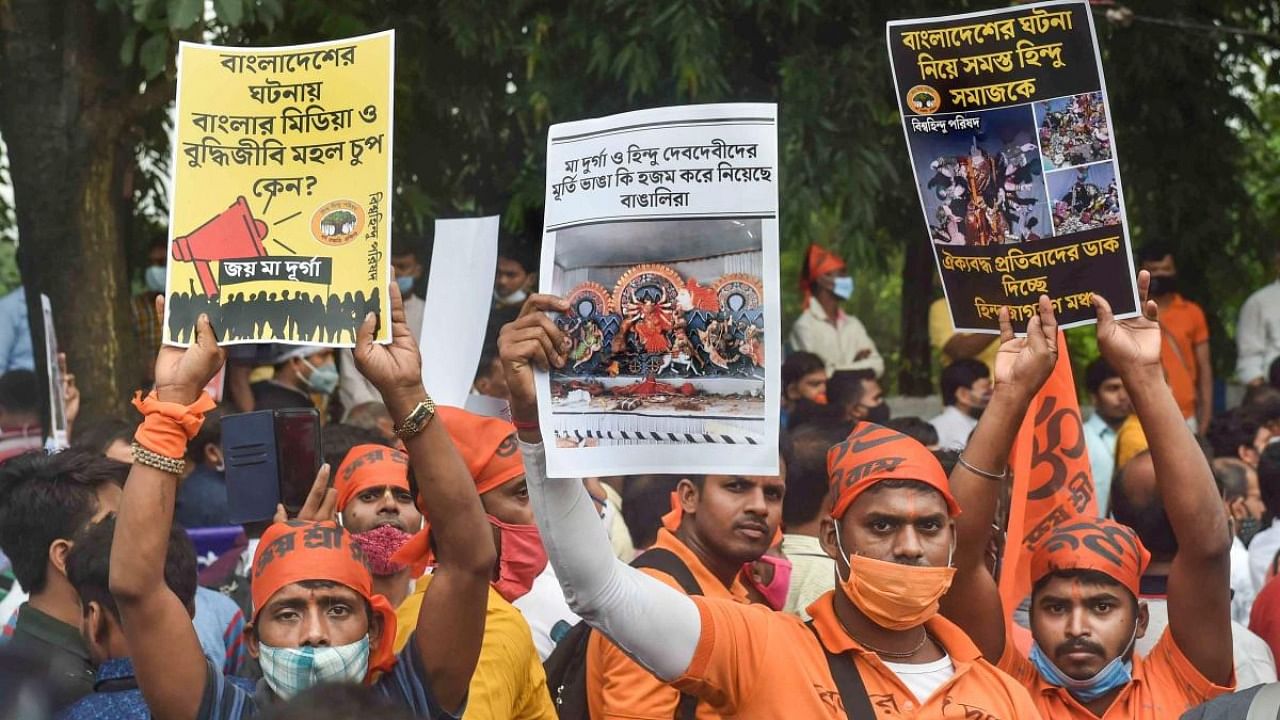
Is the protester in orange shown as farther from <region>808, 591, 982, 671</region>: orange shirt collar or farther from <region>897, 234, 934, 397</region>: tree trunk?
<region>897, 234, 934, 397</region>: tree trunk

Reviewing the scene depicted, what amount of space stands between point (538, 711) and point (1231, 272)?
373 inches

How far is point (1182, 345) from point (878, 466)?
677 cm

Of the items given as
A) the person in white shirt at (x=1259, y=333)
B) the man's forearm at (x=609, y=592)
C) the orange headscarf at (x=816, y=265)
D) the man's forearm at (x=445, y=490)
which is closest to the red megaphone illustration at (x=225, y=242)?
the man's forearm at (x=445, y=490)

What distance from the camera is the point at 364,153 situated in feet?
14.1

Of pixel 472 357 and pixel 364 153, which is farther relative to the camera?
pixel 472 357

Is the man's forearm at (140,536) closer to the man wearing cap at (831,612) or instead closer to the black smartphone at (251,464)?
→ the man wearing cap at (831,612)

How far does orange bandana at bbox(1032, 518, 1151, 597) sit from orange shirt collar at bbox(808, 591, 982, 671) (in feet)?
1.90

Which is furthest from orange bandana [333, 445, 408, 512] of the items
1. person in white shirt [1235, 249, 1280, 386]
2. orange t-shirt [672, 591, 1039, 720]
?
person in white shirt [1235, 249, 1280, 386]

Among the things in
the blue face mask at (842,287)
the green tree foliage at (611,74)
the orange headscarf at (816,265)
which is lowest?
the blue face mask at (842,287)

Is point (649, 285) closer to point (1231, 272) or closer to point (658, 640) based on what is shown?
point (658, 640)

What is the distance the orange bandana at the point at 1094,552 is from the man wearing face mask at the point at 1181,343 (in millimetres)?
5666

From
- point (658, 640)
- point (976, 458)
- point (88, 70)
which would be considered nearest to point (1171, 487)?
point (976, 458)

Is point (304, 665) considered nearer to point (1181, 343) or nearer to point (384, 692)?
point (384, 692)

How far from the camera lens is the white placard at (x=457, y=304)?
4930 mm
